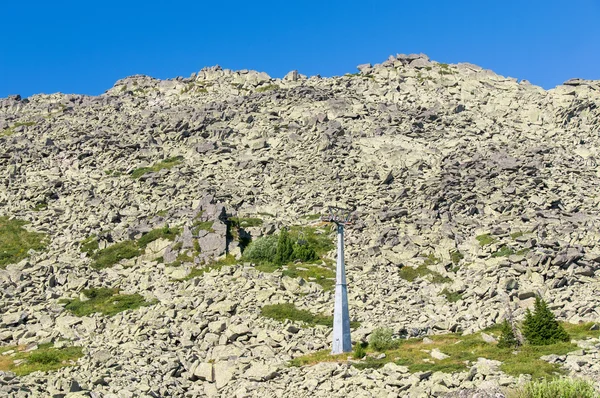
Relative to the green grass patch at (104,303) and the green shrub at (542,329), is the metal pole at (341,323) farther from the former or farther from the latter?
the green grass patch at (104,303)

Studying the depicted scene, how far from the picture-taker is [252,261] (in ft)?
153

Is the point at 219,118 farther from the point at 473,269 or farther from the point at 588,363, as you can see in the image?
the point at 588,363

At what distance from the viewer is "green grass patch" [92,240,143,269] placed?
4962cm

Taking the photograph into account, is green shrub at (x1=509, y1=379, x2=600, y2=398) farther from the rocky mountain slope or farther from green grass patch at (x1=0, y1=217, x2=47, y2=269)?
green grass patch at (x1=0, y1=217, x2=47, y2=269)

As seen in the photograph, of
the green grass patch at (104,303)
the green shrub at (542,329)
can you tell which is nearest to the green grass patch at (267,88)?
the green grass patch at (104,303)

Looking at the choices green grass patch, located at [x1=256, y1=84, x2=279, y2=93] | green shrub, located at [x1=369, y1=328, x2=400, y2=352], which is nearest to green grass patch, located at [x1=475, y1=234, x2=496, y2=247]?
green shrub, located at [x1=369, y1=328, x2=400, y2=352]

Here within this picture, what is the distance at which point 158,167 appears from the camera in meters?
67.9

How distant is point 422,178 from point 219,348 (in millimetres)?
32902

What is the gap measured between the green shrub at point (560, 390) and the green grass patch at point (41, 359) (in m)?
22.5

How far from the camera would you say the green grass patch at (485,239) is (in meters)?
45.5

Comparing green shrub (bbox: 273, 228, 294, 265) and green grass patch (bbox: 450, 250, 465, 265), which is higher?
green shrub (bbox: 273, 228, 294, 265)

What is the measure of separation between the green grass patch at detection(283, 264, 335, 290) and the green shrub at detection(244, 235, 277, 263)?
196cm

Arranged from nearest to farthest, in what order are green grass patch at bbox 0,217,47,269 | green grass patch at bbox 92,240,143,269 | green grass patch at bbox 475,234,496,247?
green grass patch at bbox 475,234,496,247, green grass patch at bbox 92,240,143,269, green grass patch at bbox 0,217,47,269

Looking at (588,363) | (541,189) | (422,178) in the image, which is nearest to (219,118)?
(422,178)
